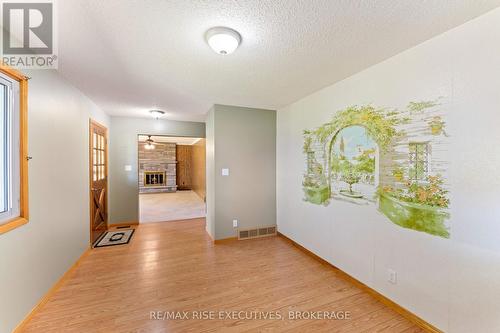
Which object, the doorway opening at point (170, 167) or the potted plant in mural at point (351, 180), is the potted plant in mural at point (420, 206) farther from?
the doorway opening at point (170, 167)

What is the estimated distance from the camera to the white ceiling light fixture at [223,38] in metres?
1.52

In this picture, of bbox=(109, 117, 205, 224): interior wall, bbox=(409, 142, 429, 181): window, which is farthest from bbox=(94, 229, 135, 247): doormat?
bbox=(409, 142, 429, 181): window

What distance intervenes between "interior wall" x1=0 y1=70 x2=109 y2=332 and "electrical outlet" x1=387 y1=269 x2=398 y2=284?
326 cm

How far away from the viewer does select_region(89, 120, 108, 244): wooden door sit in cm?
329

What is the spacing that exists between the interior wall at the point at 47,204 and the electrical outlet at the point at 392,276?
326 centimetres

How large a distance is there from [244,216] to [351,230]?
→ 6.14ft

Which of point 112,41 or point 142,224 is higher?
point 112,41

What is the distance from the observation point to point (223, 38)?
154 centimetres

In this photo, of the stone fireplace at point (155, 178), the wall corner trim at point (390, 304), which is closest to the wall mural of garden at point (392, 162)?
the wall corner trim at point (390, 304)

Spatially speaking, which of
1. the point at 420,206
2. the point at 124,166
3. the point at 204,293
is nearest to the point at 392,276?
the point at 420,206

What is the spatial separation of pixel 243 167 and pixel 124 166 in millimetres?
2763

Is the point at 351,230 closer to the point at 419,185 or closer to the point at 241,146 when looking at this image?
the point at 419,185

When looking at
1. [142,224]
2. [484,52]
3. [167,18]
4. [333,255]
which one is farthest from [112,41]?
[142,224]

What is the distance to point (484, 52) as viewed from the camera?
4.48 feet
